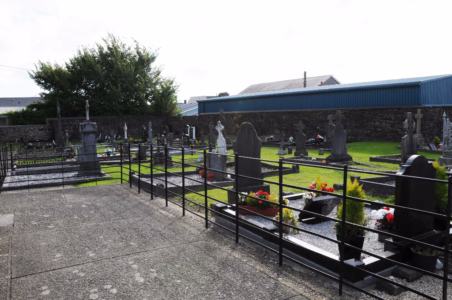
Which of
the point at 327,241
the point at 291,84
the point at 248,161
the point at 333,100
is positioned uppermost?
the point at 291,84

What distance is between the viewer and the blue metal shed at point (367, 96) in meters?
24.3

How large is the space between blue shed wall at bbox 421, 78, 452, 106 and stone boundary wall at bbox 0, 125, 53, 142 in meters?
36.5

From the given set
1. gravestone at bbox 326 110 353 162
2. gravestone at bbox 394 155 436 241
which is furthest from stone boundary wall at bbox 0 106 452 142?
gravestone at bbox 394 155 436 241

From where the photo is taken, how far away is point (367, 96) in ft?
87.9

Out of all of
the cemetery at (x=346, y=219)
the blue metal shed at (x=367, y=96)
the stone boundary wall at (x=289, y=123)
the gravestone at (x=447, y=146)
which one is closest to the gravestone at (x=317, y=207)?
the cemetery at (x=346, y=219)

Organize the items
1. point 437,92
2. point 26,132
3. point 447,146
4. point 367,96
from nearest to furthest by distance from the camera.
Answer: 1. point 447,146
2. point 437,92
3. point 367,96
4. point 26,132

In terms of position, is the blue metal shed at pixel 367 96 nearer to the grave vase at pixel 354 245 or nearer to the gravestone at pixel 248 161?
the gravestone at pixel 248 161

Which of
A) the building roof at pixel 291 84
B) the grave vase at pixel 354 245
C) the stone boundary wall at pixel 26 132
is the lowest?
the grave vase at pixel 354 245

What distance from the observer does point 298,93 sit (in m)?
31.9

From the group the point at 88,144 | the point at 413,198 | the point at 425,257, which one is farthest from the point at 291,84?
the point at 425,257

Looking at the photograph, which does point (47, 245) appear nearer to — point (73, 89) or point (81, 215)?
point (81, 215)

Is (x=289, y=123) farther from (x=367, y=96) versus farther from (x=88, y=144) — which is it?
(x=88, y=144)

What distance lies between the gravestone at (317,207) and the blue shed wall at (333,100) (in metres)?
21.0

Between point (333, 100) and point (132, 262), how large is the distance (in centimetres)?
2790
